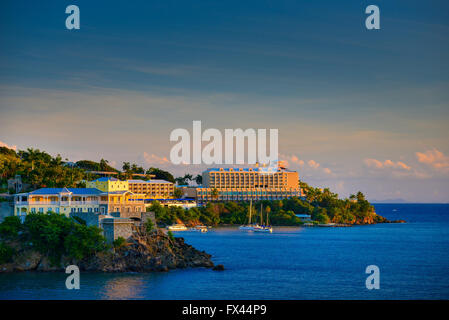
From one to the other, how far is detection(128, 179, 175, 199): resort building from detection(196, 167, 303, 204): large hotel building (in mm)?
12843

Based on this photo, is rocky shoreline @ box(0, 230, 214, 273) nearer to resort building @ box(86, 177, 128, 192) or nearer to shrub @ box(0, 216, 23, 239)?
shrub @ box(0, 216, 23, 239)

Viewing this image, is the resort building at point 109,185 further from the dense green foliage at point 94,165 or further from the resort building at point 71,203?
the dense green foliage at point 94,165

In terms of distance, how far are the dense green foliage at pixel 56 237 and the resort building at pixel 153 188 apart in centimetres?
8992

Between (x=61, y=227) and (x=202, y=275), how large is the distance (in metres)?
12.8

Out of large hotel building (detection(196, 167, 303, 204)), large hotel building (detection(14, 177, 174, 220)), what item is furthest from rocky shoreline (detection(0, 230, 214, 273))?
large hotel building (detection(196, 167, 303, 204))

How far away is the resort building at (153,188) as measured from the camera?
145 metres

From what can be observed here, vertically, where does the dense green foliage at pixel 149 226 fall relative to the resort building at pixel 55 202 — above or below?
below

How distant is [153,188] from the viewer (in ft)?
493

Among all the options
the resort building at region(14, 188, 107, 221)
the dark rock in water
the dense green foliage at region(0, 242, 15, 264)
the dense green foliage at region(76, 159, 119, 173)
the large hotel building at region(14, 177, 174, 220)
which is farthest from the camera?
the dense green foliage at region(76, 159, 119, 173)

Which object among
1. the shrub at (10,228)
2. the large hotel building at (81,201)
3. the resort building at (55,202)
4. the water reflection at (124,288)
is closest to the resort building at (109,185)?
the large hotel building at (81,201)

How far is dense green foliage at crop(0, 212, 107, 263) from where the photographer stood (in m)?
49.6

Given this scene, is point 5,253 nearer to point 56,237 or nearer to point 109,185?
point 56,237
